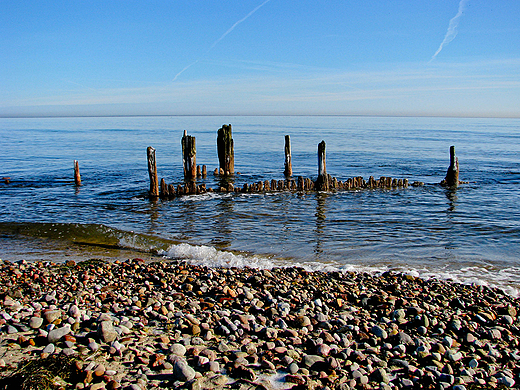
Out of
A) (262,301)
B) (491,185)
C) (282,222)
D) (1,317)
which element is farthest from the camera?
(491,185)

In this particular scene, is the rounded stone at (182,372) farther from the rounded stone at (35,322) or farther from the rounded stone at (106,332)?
the rounded stone at (35,322)

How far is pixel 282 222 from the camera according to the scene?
1596 cm

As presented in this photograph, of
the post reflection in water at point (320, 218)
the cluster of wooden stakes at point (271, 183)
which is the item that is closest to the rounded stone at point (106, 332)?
the post reflection in water at point (320, 218)

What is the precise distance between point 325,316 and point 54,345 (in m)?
4.00

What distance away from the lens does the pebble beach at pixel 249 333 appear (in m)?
4.57

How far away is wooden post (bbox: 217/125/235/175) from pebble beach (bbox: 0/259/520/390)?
20.8m

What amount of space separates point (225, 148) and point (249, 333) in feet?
79.6

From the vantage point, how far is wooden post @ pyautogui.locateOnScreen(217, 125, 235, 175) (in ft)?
92.6

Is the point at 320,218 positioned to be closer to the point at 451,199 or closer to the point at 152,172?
the point at 451,199

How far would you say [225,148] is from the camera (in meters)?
29.2

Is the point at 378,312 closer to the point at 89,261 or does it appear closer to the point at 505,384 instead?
the point at 505,384

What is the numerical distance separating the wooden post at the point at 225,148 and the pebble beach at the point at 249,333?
20813 mm

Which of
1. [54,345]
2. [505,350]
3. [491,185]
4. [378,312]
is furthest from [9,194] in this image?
[491,185]

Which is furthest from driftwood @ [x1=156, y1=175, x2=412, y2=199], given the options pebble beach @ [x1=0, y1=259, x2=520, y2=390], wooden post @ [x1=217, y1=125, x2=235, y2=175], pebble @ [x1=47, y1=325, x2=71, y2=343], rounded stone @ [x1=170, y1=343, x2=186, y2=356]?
rounded stone @ [x1=170, y1=343, x2=186, y2=356]
